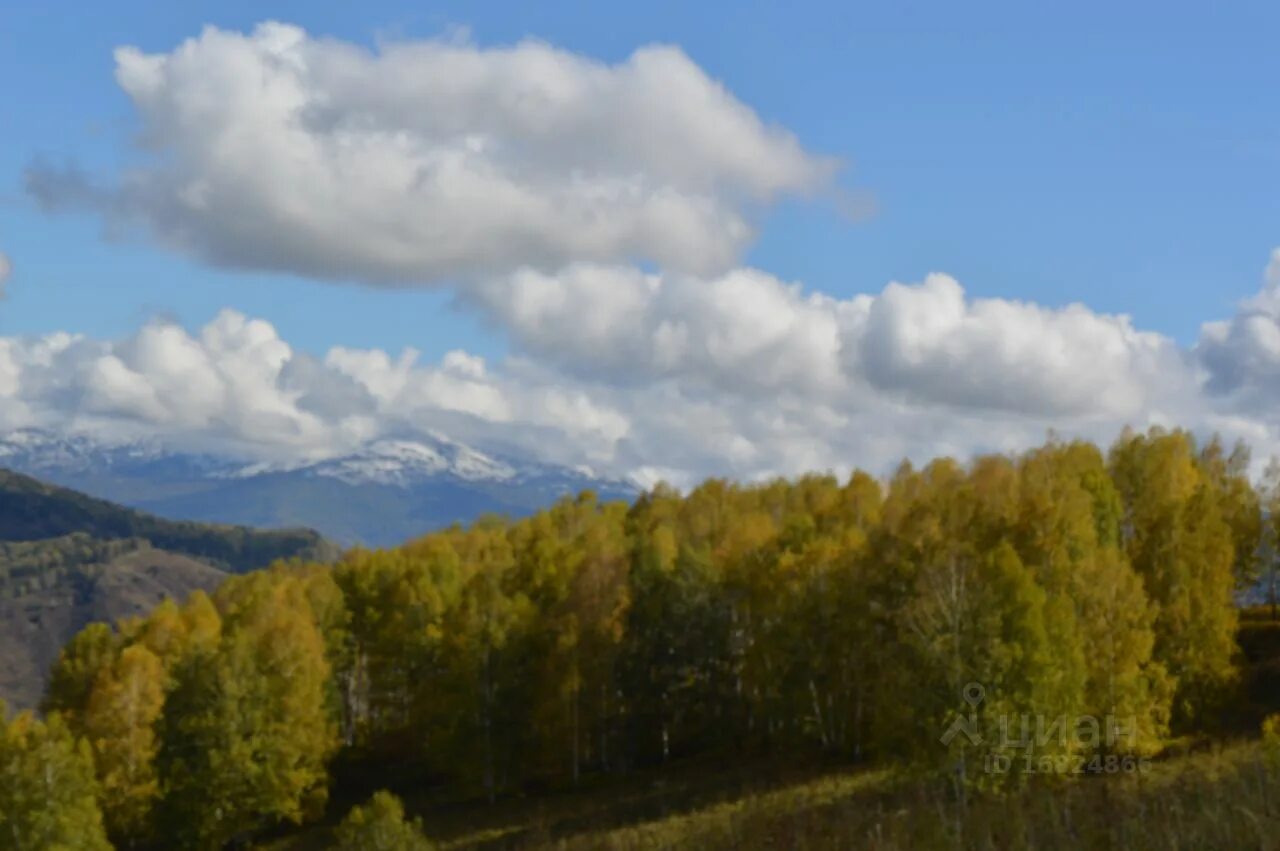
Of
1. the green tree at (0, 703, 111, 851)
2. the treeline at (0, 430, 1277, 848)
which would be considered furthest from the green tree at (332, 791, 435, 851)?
the green tree at (0, 703, 111, 851)

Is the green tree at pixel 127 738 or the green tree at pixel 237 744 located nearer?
the green tree at pixel 237 744

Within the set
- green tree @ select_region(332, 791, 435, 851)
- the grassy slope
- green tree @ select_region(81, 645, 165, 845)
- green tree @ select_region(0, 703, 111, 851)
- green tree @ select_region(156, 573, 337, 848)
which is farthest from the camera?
green tree @ select_region(81, 645, 165, 845)

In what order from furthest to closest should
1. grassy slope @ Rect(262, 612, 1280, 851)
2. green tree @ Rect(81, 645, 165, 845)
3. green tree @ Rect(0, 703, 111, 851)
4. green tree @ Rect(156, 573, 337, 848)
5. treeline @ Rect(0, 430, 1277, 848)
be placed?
green tree @ Rect(81, 645, 165, 845)
green tree @ Rect(156, 573, 337, 848)
green tree @ Rect(0, 703, 111, 851)
treeline @ Rect(0, 430, 1277, 848)
grassy slope @ Rect(262, 612, 1280, 851)

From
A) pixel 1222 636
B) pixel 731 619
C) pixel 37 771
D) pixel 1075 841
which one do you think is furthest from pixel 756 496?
pixel 1075 841

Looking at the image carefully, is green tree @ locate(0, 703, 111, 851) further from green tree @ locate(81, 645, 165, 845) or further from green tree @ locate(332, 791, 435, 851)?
green tree @ locate(332, 791, 435, 851)

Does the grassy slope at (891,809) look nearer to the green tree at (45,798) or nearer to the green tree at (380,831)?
the green tree at (380,831)

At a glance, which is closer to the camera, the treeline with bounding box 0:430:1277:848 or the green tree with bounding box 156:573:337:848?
the treeline with bounding box 0:430:1277:848

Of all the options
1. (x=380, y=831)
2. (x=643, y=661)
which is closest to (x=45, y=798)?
(x=380, y=831)

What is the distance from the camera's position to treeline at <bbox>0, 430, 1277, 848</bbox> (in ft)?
154

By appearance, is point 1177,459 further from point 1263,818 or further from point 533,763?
point 1263,818

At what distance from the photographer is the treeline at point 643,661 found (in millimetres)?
46906

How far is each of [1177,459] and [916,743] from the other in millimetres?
55295

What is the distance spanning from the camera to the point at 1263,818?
1507 centimetres

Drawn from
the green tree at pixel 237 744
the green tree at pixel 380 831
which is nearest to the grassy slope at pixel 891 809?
the green tree at pixel 237 744
